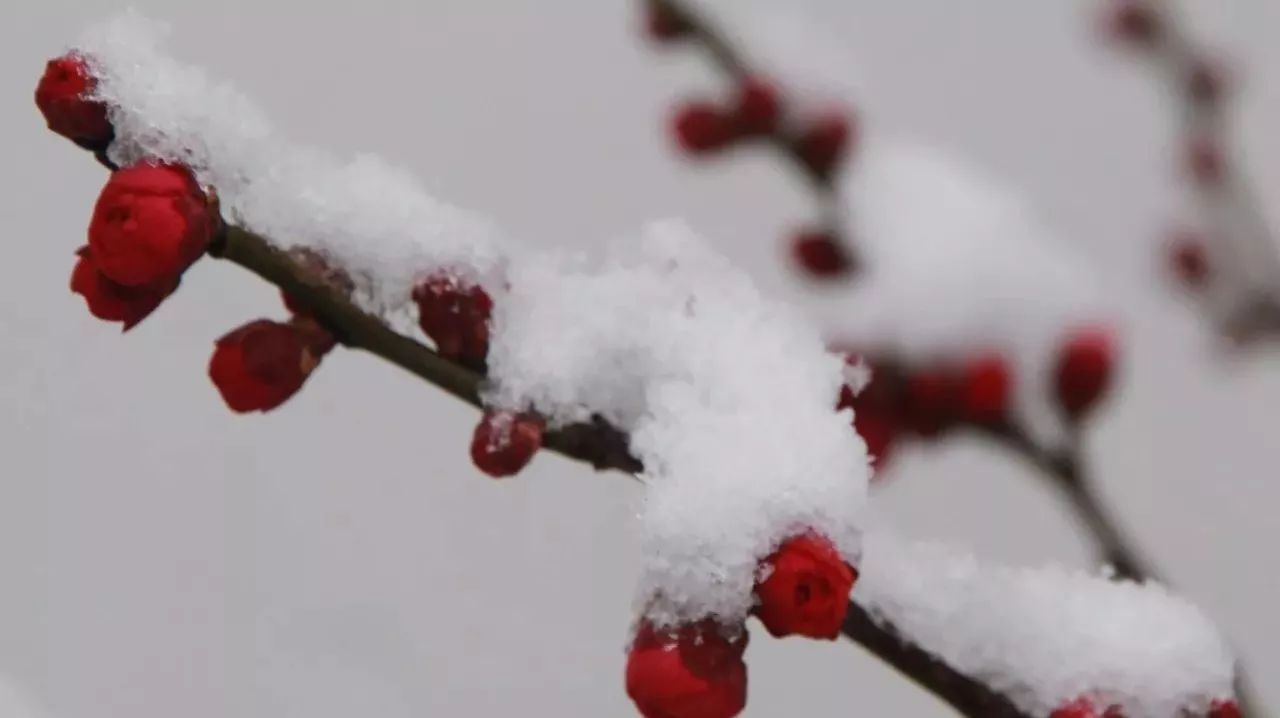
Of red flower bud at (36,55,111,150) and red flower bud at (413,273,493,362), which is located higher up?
red flower bud at (413,273,493,362)

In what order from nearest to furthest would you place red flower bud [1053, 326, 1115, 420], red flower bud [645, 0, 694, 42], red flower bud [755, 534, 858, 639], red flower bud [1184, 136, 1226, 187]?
1. red flower bud [755, 534, 858, 639]
2. red flower bud [1053, 326, 1115, 420]
3. red flower bud [645, 0, 694, 42]
4. red flower bud [1184, 136, 1226, 187]

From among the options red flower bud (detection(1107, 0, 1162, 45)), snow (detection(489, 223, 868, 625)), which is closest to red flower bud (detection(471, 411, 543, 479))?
snow (detection(489, 223, 868, 625))

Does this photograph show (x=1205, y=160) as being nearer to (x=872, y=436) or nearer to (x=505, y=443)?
(x=872, y=436)

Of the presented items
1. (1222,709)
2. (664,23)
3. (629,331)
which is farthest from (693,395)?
(664,23)

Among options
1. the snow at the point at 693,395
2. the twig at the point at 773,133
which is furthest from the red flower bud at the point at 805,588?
the twig at the point at 773,133

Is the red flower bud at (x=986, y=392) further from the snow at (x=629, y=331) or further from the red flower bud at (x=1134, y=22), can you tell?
the red flower bud at (x=1134, y=22)

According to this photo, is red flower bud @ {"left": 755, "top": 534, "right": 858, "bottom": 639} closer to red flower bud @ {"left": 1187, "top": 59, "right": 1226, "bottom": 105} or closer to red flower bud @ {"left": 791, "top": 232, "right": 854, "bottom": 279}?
red flower bud @ {"left": 791, "top": 232, "right": 854, "bottom": 279}
